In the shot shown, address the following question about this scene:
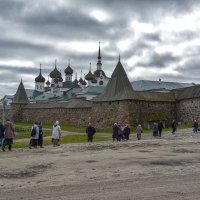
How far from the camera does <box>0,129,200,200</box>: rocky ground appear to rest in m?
7.59

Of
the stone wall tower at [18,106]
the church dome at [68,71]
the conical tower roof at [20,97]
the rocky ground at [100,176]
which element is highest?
the church dome at [68,71]

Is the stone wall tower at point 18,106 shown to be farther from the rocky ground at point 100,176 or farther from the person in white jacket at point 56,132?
the rocky ground at point 100,176

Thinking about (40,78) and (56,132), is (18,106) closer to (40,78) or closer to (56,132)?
(40,78)

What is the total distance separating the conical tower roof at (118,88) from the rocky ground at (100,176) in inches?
891

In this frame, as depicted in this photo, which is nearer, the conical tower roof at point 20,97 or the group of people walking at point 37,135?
Result: the group of people walking at point 37,135

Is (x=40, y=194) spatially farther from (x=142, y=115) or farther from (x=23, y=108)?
(x=23, y=108)

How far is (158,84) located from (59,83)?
39661 mm

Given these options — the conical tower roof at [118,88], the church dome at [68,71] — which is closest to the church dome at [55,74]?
the church dome at [68,71]

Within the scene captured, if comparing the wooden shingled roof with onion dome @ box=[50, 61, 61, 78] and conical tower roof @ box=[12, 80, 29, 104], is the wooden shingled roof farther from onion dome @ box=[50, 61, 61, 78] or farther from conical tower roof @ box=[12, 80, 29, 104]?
onion dome @ box=[50, 61, 61, 78]

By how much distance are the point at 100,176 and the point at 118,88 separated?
2835cm

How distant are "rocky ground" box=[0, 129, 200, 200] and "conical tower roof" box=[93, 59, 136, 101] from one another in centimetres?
2263

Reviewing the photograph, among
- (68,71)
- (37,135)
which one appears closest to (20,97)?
(68,71)

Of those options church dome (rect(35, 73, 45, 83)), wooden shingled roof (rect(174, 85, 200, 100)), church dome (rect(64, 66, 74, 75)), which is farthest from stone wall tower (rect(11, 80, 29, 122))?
church dome (rect(64, 66, 74, 75))

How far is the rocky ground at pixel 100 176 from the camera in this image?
759 centimetres
